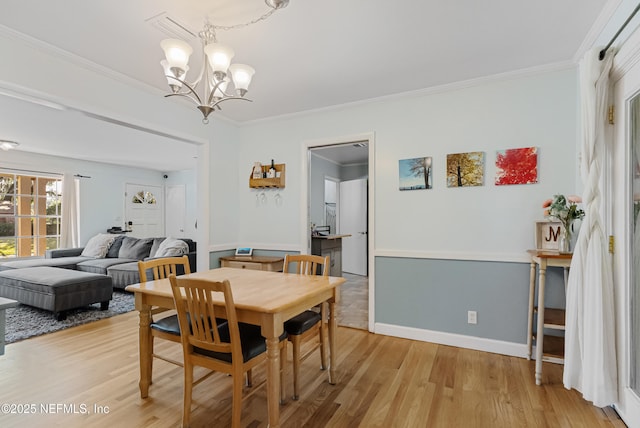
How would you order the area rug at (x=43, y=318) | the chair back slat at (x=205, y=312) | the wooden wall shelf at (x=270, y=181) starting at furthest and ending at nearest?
the wooden wall shelf at (x=270, y=181)
the area rug at (x=43, y=318)
the chair back slat at (x=205, y=312)

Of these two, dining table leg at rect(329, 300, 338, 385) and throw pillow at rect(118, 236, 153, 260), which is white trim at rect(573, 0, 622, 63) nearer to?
dining table leg at rect(329, 300, 338, 385)

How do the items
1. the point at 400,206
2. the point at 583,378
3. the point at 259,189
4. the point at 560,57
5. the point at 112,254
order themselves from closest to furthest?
the point at 583,378 → the point at 560,57 → the point at 400,206 → the point at 259,189 → the point at 112,254

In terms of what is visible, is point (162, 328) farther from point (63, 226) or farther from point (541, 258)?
point (63, 226)

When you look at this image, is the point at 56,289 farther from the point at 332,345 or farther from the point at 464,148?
the point at 464,148

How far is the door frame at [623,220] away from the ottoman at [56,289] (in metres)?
5.02

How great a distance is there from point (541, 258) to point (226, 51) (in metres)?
2.52

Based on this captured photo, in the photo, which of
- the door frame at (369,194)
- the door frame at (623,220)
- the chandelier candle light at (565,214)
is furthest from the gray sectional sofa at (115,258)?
the door frame at (623,220)

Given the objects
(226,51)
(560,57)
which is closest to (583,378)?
(560,57)

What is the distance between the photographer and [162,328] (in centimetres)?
203

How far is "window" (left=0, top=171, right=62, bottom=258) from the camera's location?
5.71m

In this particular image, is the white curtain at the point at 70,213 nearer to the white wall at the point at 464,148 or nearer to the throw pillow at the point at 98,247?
the throw pillow at the point at 98,247

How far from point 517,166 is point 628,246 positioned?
3.67 feet

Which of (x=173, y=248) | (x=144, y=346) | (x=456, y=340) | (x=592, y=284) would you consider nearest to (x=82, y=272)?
(x=173, y=248)

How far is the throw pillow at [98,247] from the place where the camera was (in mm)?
5887
